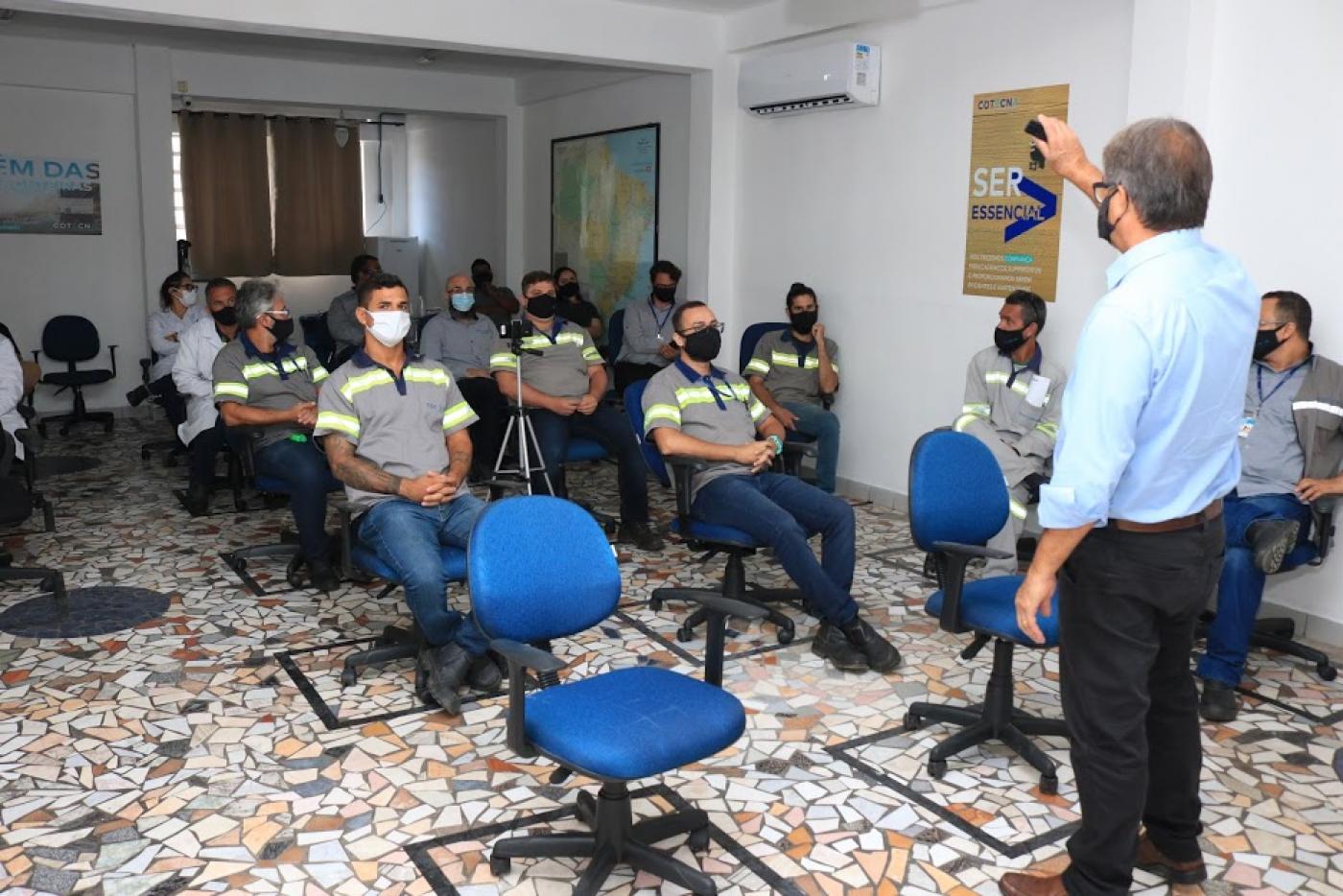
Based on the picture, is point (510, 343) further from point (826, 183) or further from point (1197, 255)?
point (1197, 255)

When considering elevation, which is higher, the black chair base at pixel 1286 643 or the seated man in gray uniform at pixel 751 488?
the seated man in gray uniform at pixel 751 488

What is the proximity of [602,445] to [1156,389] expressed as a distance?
4.06 meters

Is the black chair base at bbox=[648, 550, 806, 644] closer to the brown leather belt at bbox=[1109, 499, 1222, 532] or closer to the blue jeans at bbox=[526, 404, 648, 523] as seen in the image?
the blue jeans at bbox=[526, 404, 648, 523]

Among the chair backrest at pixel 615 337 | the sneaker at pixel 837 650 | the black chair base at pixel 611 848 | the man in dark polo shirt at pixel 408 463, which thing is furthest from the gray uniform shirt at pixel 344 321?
the black chair base at pixel 611 848

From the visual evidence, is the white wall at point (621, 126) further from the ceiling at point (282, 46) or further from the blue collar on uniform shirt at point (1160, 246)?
the blue collar on uniform shirt at point (1160, 246)

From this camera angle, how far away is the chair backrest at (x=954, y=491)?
10.8 ft

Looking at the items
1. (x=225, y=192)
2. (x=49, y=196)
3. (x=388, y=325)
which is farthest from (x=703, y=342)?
(x=225, y=192)

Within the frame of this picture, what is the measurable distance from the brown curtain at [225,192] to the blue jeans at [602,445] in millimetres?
6723

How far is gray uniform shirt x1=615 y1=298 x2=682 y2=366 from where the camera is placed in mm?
7336

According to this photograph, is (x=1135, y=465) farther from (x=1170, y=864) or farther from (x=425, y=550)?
(x=425, y=550)

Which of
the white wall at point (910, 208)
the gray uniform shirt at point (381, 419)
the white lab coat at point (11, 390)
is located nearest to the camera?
the gray uniform shirt at point (381, 419)

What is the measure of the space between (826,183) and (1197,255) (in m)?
4.77

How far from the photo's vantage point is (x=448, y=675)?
12.1 ft

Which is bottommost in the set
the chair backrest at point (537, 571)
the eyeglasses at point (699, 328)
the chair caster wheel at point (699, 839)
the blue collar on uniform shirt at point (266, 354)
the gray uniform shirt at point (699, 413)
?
the chair caster wheel at point (699, 839)
